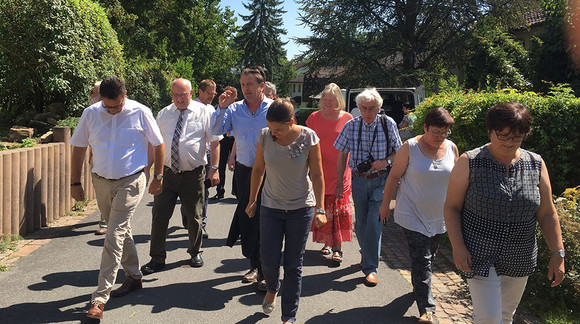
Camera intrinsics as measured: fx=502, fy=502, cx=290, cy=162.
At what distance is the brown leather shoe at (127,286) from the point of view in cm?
470

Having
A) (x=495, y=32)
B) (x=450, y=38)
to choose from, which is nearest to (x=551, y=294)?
(x=495, y=32)

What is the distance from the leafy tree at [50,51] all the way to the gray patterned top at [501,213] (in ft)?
30.2

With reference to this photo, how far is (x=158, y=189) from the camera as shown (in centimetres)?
487

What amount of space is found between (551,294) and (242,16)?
7087 centimetres

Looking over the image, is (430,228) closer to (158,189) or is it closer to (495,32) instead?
(158,189)

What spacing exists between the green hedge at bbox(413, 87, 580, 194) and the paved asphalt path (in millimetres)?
2288

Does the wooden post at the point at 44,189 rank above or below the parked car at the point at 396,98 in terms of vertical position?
below

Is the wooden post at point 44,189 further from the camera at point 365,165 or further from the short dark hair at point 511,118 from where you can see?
the short dark hair at point 511,118

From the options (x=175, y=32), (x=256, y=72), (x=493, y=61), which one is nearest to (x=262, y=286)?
(x=256, y=72)

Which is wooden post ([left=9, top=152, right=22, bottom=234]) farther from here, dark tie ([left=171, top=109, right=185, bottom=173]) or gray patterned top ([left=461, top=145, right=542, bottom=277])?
gray patterned top ([left=461, top=145, right=542, bottom=277])

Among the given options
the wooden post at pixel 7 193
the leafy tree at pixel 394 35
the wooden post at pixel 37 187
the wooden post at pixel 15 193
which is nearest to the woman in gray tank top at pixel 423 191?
the wooden post at pixel 7 193

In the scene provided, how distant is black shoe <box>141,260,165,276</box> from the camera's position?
17.6 feet

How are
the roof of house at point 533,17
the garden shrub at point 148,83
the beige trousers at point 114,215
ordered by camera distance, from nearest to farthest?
the beige trousers at point 114,215, the garden shrub at point 148,83, the roof of house at point 533,17

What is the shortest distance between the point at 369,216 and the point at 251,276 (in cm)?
139
